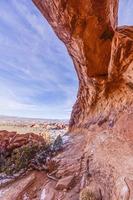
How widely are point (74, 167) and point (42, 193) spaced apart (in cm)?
139

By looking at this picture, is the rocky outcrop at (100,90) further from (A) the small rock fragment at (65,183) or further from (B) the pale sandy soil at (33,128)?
(B) the pale sandy soil at (33,128)

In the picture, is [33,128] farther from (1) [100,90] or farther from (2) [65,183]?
(2) [65,183]

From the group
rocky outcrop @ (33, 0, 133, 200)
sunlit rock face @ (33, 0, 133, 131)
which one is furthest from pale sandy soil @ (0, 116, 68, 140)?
sunlit rock face @ (33, 0, 133, 131)

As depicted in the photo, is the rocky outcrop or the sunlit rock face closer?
Answer: the rocky outcrop

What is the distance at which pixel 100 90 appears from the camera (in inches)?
413

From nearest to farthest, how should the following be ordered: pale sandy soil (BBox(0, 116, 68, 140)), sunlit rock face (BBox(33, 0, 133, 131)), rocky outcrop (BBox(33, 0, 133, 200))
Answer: rocky outcrop (BBox(33, 0, 133, 200)) < sunlit rock face (BBox(33, 0, 133, 131)) < pale sandy soil (BBox(0, 116, 68, 140))

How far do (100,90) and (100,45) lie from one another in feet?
5.97

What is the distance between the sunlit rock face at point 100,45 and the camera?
8.44 m

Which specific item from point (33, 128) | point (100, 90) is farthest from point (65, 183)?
point (33, 128)

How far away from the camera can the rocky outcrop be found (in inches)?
294

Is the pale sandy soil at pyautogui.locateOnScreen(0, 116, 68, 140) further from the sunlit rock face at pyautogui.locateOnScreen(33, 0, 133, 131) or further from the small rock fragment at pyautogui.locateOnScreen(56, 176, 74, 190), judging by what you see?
the small rock fragment at pyautogui.locateOnScreen(56, 176, 74, 190)

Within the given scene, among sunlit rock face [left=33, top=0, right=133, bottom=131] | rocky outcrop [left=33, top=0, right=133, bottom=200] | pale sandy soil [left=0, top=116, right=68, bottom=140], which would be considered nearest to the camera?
rocky outcrop [left=33, top=0, right=133, bottom=200]

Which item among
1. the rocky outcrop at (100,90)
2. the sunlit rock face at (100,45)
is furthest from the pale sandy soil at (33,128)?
the sunlit rock face at (100,45)

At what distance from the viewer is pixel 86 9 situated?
328 inches
